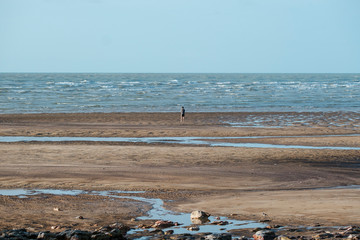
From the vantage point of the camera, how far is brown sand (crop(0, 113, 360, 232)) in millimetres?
11928

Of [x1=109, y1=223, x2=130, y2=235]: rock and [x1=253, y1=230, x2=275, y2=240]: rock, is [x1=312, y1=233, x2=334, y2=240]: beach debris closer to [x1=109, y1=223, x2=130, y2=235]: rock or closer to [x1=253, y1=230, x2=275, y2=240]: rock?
[x1=253, y1=230, x2=275, y2=240]: rock

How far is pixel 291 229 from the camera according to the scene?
34.1ft

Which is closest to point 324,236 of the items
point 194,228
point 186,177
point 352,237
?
point 352,237

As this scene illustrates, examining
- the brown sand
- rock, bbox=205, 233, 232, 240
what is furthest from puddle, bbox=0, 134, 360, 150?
rock, bbox=205, 233, 232, 240

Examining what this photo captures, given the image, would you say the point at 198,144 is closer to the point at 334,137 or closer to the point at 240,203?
the point at 334,137

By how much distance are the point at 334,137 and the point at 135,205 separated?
17275 mm

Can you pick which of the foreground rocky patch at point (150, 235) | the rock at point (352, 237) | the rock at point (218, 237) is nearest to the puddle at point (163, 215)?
the foreground rocky patch at point (150, 235)

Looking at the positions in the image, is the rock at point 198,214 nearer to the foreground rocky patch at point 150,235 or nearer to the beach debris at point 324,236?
the foreground rocky patch at point 150,235

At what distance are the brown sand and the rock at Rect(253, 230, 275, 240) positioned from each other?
4.15 feet

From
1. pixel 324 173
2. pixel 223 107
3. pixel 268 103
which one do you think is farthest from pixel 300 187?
pixel 268 103

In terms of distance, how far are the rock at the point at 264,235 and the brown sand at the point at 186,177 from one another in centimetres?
126

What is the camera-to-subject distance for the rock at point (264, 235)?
9.57m

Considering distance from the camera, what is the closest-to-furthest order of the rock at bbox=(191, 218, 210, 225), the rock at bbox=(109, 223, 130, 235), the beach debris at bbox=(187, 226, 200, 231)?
the rock at bbox=(109, 223, 130, 235) → the beach debris at bbox=(187, 226, 200, 231) → the rock at bbox=(191, 218, 210, 225)

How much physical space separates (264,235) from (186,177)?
24.0 feet
